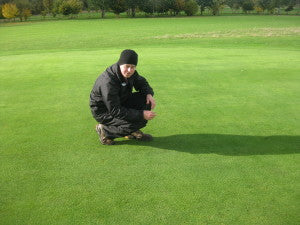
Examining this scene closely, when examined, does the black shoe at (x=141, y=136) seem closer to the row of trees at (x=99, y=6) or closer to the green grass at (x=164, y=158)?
the green grass at (x=164, y=158)

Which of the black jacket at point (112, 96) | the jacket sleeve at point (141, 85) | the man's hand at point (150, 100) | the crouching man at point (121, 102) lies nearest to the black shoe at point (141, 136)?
the crouching man at point (121, 102)

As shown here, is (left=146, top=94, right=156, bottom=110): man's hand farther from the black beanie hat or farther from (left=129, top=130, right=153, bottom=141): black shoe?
the black beanie hat

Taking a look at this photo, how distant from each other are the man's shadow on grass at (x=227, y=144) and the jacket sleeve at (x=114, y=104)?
416 millimetres

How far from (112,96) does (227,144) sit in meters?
1.56

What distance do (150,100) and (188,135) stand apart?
2.27 ft

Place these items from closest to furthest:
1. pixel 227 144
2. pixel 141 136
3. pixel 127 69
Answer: pixel 127 69, pixel 227 144, pixel 141 136

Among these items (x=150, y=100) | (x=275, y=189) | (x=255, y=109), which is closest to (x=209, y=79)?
(x=255, y=109)

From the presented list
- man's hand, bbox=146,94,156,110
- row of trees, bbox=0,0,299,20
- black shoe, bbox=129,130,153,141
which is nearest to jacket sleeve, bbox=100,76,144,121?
black shoe, bbox=129,130,153,141

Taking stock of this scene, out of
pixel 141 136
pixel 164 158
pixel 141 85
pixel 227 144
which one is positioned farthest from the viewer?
pixel 141 85

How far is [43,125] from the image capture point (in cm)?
494

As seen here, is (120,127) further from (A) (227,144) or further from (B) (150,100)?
(A) (227,144)

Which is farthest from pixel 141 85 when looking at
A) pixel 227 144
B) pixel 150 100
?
pixel 227 144

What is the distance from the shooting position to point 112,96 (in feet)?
13.5

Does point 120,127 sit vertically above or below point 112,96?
below
